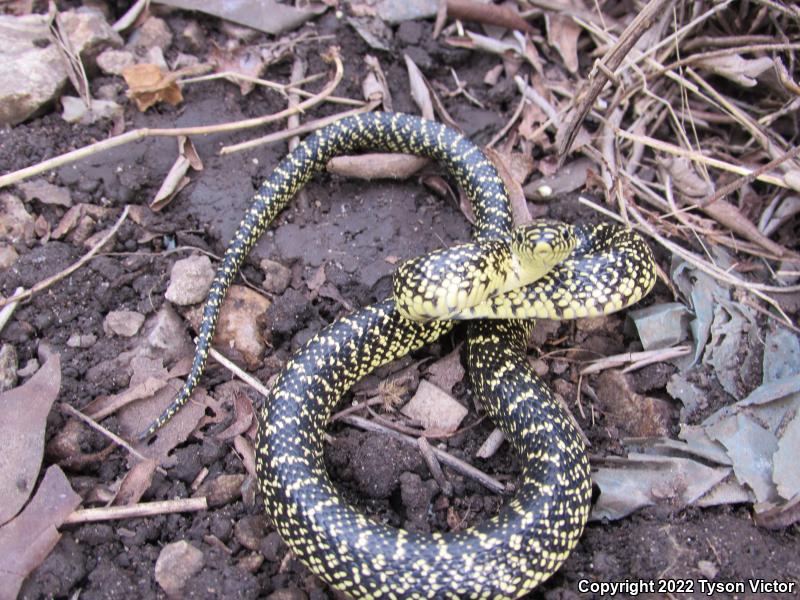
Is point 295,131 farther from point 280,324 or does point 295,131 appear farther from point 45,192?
point 45,192

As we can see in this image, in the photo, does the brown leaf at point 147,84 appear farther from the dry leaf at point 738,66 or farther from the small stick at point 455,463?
the dry leaf at point 738,66

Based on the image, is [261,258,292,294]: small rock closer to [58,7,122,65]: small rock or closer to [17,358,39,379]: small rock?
[17,358,39,379]: small rock

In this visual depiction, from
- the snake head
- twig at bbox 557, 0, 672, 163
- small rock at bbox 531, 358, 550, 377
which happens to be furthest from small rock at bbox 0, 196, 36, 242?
twig at bbox 557, 0, 672, 163

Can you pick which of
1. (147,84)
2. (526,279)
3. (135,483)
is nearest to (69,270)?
(135,483)

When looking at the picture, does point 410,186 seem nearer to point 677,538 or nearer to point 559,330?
point 559,330

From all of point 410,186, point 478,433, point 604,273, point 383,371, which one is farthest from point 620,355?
point 410,186

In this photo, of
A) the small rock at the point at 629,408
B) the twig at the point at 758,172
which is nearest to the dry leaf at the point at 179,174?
the small rock at the point at 629,408
